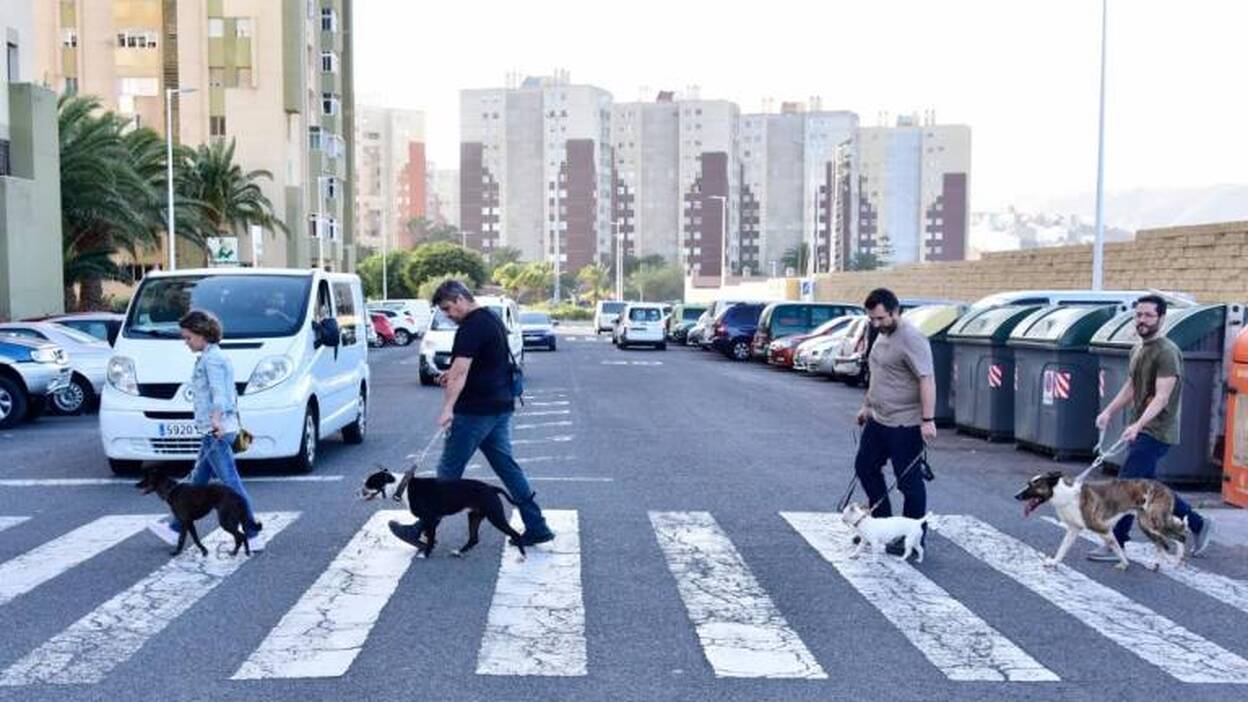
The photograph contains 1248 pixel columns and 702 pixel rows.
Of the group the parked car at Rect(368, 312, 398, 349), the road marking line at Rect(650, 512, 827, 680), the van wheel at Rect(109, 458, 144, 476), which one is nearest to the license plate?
the van wheel at Rect(109, 458, 144, 476)

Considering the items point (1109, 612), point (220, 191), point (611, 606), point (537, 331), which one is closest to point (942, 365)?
point (1109, 612)

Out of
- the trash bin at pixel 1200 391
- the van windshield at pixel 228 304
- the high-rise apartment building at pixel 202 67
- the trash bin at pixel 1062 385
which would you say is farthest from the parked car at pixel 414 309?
the trash bin at pixel 1200 391

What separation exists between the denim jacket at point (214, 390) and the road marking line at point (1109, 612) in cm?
529

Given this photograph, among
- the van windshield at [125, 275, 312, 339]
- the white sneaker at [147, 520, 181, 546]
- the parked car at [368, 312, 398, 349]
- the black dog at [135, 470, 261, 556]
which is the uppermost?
the van windshield at [125, 275, 312, 339]

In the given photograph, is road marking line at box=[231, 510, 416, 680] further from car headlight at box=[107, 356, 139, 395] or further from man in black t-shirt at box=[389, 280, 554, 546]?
car headlight at box=[107, 356, 139, 395]

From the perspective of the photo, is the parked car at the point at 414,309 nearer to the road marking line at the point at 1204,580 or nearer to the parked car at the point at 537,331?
the parked car at the point at 537,331

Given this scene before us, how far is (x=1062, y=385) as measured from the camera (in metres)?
14.2

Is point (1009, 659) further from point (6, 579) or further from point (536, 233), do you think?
point (536, 233)

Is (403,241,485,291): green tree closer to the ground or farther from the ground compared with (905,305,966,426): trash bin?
farther from the ground

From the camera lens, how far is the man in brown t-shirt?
8.55 meters

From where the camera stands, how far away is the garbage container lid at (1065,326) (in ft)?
46.7

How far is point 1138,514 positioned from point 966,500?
9.92 ft

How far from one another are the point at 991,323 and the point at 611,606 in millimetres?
10679

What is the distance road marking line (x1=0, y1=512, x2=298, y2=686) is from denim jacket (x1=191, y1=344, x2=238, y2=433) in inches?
35.4
